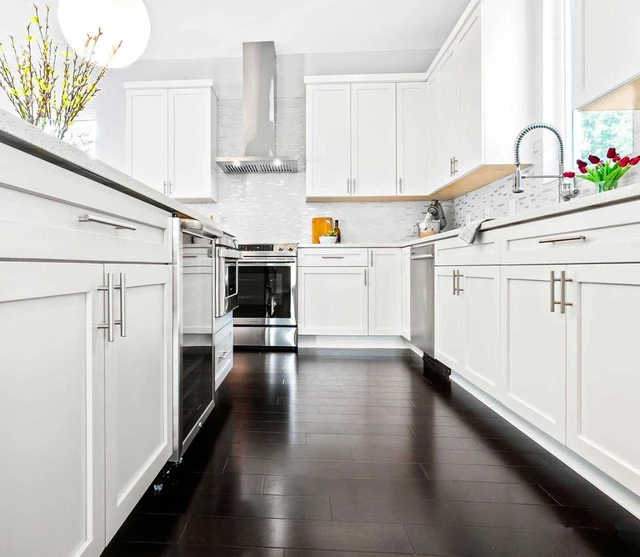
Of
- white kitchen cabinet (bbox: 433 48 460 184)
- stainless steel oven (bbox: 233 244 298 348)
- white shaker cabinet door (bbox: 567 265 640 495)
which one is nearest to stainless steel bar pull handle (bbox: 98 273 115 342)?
white shaker cabinet door (bbox: 567 265 640 495)

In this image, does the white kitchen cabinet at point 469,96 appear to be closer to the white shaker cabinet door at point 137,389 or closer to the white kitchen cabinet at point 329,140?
the white kitchen cabinet at point 329,140

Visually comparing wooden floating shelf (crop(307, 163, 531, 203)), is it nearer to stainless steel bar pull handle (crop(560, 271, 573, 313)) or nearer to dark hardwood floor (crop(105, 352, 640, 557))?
stainless steel bar pull handle (crop(560, 271, 573, 313))

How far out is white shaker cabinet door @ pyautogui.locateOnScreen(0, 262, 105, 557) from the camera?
0.60 metres

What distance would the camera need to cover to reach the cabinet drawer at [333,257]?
3.53 metres

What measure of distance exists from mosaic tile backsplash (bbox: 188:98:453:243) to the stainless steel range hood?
0.20 metres

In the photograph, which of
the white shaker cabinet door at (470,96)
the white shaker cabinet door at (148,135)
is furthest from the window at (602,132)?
the white shaker cabinet door at (148,135)

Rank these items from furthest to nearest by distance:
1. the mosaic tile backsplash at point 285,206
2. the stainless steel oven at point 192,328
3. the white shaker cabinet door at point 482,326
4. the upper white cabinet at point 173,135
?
the mosaic tile backsplash at point 285,206 → the upper white cabinet at point 173,135 → the white shaker cabinet door at point 482,326 → the stainless steel oven at point 192,328

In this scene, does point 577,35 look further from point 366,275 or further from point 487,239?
point 366,275

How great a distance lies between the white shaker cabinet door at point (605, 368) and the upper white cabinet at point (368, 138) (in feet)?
8.67

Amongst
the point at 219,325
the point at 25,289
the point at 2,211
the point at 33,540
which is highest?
the point at 2,211

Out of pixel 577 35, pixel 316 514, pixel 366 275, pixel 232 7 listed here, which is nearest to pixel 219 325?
pixel 316 514

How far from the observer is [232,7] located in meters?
2.99

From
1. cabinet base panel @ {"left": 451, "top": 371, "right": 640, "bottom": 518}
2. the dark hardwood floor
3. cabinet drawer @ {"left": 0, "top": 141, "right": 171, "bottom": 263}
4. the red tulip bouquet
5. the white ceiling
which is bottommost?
the dark hardwood floor

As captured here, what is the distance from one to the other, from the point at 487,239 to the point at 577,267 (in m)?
0.67
